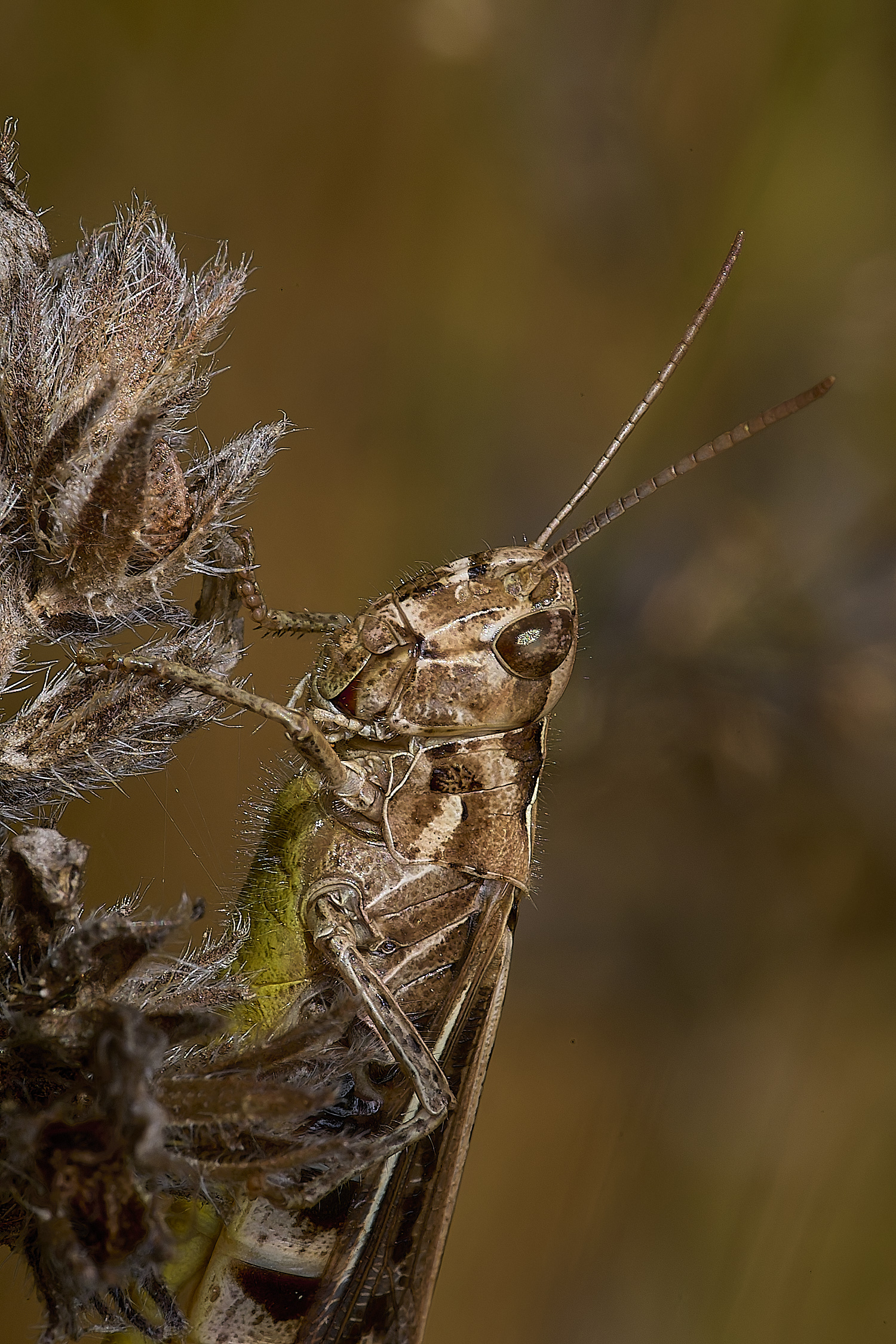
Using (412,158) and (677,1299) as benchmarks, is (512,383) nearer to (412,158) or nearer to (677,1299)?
(412,158)

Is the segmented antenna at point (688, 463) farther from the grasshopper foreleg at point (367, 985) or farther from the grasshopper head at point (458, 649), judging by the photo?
the grasshopper foreleg at point (367, 985)

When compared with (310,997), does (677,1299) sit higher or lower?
lower

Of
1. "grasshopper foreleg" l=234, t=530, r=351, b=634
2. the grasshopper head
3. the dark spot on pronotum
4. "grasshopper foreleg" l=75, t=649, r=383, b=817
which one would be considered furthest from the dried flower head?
the dark spot on pronotum

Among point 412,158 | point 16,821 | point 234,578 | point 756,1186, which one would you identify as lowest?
point 756,1186

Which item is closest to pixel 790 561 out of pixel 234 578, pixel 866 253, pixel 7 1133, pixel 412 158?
pixel 866 253

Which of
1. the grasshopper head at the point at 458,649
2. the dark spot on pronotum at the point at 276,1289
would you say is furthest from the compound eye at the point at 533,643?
the dark spot on pronotum at the point at 276,1289

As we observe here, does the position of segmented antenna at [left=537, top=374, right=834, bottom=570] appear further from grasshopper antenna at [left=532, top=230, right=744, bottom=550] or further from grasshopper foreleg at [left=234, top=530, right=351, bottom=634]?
grasshopper foreleg at [left=234, top=530, right=351, bottom=634]
